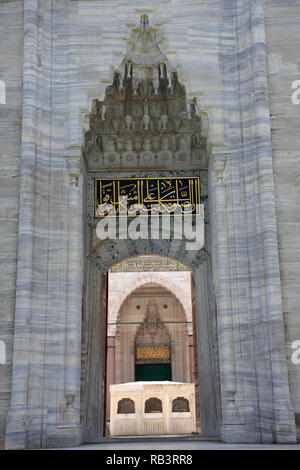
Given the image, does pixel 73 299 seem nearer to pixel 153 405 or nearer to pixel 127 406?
pixel 127 406

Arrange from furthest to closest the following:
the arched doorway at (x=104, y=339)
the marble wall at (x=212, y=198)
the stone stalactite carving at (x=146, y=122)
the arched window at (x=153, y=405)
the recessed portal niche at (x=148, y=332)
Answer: the recessed portal niche at (x=148, y=332) < the arched window at (x=153, y=405) < the stone stalactite carving at (x=146, y=122) < the arched doorway at (x=104, y=339) < the marble wall at (x=212, y=198)

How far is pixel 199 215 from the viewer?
7.19 meters

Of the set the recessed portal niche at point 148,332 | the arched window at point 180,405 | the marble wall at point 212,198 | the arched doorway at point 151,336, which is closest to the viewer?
the marble wall at point 212,198

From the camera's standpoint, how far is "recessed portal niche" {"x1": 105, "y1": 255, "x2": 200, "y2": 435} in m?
15.4

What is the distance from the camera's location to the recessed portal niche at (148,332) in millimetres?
15406

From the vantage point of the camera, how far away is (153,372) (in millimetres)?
15633

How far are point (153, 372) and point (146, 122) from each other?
9.99m

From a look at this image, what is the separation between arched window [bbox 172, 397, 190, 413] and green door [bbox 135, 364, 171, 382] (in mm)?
1545

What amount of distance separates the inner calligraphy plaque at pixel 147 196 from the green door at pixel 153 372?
9.47m

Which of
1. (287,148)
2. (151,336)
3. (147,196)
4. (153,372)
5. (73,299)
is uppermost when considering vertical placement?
(287,148)

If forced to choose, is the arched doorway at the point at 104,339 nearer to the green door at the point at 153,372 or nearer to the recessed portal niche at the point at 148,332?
the recessed portal niche at the point at 148,332

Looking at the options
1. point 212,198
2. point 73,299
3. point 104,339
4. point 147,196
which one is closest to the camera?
point 73,299

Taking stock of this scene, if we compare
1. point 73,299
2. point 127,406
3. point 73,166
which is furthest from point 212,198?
point 127,406

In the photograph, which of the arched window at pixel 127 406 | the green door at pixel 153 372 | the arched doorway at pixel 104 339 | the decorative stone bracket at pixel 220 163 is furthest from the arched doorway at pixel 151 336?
the decorative stone bracket at pixel 220 163
